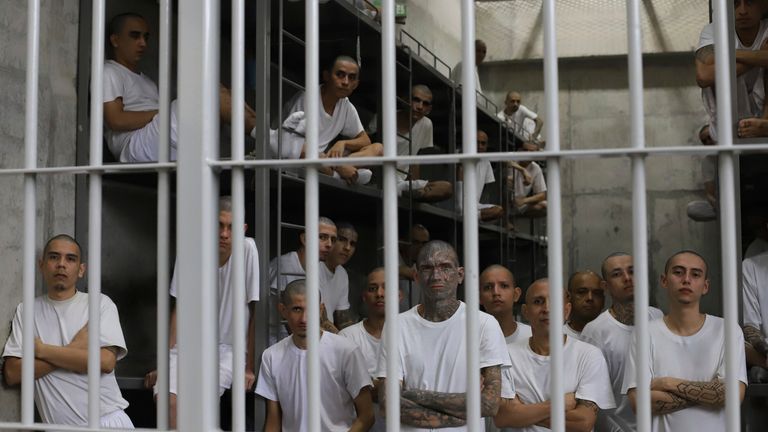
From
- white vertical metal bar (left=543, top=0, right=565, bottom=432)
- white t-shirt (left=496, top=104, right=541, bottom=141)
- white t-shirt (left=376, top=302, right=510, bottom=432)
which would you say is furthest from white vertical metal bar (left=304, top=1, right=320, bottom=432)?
white t-shirt (left=496, top=104, right=541, bottom=141)

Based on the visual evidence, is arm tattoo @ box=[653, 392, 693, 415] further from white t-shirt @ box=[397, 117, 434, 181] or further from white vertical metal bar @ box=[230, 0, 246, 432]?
white t-shirt @ box=[397, 117, 434, 181]

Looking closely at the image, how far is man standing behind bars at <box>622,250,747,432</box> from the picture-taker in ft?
13.1

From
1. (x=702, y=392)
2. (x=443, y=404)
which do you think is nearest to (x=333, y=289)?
(x=443, y=404)

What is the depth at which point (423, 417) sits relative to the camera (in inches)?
152

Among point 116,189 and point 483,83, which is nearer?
point 116,189

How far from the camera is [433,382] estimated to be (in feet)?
13.2

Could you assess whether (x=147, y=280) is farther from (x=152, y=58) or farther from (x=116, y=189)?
(x=152, y=58)

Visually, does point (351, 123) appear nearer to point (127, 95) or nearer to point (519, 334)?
point (127, 95)

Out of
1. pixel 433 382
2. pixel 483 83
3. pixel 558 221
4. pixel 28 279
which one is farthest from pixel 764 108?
pixel 483 83

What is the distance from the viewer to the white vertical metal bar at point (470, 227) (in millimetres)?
1728

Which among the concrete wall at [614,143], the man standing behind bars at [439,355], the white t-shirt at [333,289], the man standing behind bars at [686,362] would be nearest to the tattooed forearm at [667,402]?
the man standing behind bars at [686,362]

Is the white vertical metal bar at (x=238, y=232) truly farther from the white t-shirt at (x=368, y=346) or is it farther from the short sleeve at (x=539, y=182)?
the short sleeve at (x=539, y=182)

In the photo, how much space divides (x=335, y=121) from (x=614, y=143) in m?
6.84

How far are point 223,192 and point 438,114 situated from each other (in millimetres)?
3158
